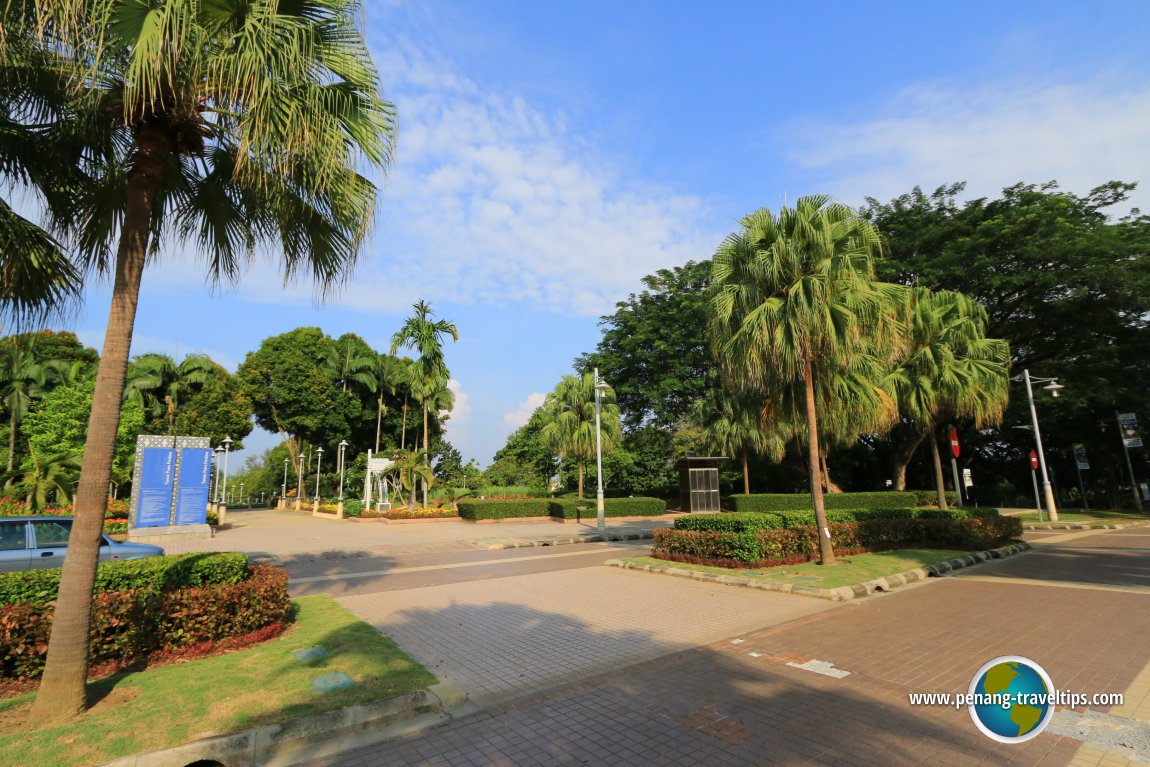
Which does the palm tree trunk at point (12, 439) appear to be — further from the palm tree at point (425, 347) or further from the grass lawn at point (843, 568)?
the grass lawn at point (843, 568)

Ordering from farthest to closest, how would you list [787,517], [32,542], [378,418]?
[378,418], [787,517], [32,542]

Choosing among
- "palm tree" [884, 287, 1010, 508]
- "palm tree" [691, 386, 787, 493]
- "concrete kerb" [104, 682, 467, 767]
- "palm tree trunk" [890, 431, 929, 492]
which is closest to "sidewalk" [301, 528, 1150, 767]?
"concrete kerb" [104, 682, 467, 767]

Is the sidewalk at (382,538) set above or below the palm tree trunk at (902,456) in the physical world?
below

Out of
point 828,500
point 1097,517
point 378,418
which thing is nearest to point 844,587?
point 828,500

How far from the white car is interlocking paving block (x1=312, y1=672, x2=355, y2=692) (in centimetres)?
518

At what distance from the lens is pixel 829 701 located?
4977 millimetres

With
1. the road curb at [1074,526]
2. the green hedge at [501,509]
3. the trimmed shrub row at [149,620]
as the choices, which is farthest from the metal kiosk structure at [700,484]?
the trimmed shrub row at [149,620]

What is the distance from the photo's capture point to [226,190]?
625 cm

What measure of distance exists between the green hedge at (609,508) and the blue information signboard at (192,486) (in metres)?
16.9

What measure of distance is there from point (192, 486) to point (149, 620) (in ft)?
63.3

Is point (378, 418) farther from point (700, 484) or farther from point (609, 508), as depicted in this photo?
point (700, 484)

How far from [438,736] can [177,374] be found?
52242 mm

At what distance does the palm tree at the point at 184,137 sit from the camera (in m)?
4.40

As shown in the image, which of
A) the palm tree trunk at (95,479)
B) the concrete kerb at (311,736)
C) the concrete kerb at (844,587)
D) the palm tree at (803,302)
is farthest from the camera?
the palm tree at (803,302)
